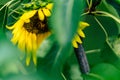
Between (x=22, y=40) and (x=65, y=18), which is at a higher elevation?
(x=65, y=18)

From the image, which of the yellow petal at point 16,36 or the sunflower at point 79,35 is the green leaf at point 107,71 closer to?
the sunflower at point 79,35

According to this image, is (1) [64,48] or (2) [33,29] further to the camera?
(2) [33,29]

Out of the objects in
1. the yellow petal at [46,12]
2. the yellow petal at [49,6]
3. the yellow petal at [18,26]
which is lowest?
the yellow petal at [18,26]

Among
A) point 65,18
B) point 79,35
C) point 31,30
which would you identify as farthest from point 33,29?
point 65,18

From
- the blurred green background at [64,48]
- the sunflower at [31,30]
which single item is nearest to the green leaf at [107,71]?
the blurred green background at [64,48]

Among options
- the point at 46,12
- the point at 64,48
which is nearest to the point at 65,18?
the point at 64,48

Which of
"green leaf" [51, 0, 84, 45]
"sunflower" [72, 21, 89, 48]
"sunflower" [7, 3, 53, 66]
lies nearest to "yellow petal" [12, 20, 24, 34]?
"sunflower" [7, 3, 53, 66]

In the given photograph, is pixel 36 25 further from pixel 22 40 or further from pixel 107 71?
pixel 107 71
